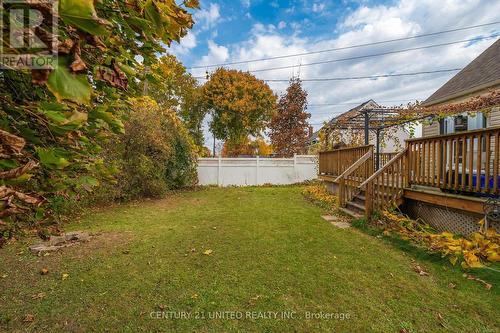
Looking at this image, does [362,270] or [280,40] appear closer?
[362,270]

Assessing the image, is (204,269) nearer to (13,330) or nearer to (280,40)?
(13,330)

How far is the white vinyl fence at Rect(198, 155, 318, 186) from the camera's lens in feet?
41.8

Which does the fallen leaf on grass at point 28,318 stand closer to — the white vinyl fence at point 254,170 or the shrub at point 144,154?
the shrub at point 144,154

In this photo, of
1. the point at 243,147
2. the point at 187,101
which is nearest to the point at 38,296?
the point at 187,101

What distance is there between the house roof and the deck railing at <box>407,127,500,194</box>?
464 centimetres

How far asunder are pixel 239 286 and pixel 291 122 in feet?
74.4

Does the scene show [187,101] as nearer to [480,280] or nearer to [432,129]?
[432,129]

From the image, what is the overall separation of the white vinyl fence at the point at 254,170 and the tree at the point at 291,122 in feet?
33.9

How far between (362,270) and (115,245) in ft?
12.8

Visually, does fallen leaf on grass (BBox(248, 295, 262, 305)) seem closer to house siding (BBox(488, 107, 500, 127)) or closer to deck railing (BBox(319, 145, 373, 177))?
deck railing (BBox(319, 145, 373, 177))

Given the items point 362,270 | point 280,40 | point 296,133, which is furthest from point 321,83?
point 362,270

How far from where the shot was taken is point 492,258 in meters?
3.37

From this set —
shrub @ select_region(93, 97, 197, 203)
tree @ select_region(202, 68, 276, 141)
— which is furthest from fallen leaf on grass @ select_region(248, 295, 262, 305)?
tree @ select_region(202, 68, 276, 141)

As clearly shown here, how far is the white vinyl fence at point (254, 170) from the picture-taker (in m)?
12.7
